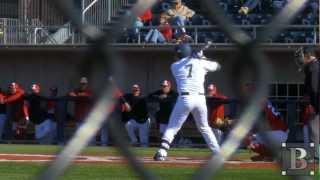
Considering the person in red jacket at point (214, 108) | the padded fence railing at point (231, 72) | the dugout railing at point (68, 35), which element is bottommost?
the person in red jacket at point (214, 108)

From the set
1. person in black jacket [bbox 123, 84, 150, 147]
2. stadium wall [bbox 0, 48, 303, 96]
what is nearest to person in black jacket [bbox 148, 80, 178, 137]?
person in black jacket [bbox 123, 84, 150, 147]

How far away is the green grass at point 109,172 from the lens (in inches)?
388

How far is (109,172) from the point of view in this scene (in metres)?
10.7

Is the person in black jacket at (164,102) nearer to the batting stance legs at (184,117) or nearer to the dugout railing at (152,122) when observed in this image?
the dugout railing at (152,122)

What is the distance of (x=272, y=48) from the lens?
72.7ft

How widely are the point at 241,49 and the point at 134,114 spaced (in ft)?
59.0

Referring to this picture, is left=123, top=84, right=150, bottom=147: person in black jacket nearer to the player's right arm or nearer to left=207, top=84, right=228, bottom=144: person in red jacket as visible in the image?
left=207, top=84, right=228, bottom=144: person in red jacket

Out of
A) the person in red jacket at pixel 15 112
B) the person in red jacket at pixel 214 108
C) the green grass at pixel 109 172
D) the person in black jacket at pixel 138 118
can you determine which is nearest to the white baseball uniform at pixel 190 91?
the green grass at pixel 109 172

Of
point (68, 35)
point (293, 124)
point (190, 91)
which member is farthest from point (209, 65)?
point (68, 35)

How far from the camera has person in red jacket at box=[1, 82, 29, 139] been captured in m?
20.3

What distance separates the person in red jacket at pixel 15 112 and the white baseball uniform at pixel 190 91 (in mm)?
7869

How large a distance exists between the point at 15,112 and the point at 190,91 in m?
8.35

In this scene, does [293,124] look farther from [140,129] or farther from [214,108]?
[140,129]

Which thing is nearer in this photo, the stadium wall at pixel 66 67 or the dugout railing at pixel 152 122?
the dugout railing at pixel 152 122
